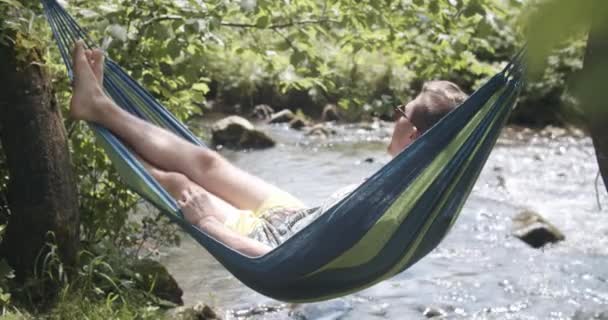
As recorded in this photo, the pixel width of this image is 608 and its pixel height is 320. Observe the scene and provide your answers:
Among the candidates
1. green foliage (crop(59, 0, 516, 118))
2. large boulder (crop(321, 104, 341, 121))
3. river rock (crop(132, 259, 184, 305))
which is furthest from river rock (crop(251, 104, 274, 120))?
river rock (crop(132, 259, 184, 305))

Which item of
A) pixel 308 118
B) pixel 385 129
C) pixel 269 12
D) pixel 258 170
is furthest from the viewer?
pixel 308 118

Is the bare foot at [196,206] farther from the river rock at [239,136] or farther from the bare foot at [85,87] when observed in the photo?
the river rock at [239,136]

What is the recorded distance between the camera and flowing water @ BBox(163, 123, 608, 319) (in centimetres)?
373

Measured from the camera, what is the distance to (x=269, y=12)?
2734 mm

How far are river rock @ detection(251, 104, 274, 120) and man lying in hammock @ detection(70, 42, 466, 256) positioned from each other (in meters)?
6.38

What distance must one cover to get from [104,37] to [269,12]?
1.83 feet

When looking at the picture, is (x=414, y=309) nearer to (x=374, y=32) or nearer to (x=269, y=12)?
(x=374, y=32)

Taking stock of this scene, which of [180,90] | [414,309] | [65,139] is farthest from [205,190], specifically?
[414,309]

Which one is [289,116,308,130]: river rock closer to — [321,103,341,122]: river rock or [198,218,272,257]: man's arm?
[321,103,341,122]: river rock

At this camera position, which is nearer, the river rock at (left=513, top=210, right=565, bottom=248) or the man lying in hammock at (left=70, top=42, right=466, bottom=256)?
the man lying in hammock at (left=70, top=42, right=466, bottom=256)

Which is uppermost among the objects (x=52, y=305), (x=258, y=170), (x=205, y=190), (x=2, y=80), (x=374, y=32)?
(x=374, y=32)

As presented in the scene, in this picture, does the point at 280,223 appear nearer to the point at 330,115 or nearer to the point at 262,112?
the point at 330,115

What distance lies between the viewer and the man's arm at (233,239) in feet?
6.64

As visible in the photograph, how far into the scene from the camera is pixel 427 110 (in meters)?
2.11
